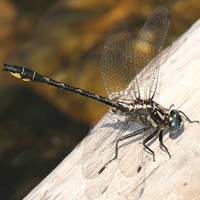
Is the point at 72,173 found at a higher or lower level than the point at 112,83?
lower

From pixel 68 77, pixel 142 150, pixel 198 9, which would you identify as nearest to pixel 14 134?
pixel 68 77

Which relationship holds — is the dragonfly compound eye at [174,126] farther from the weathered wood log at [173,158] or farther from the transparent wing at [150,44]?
the transparent wing at [150,44]

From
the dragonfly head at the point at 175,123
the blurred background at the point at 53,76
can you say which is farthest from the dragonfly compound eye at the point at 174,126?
the blurred background at the point at 53,76

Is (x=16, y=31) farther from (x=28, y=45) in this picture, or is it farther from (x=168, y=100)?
(x=168, y=100)

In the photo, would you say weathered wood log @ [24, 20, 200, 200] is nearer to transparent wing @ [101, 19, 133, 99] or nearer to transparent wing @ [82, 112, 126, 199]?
transparent wing @ [82, 112, 126, 199]

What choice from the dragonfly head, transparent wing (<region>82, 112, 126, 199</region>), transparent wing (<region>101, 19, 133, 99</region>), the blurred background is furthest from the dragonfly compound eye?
the blurred background
